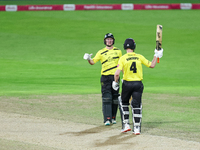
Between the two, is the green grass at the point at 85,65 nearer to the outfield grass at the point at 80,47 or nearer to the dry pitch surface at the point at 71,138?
the outfield grass at the point at 80,47

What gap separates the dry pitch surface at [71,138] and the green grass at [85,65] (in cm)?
64

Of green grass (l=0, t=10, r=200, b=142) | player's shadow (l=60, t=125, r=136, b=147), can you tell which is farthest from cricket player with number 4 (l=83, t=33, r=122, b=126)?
player's shadow (l=60, t=125, r=136, b=147)

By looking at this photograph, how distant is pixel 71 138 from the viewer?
8680mm

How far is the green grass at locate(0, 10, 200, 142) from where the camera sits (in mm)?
11663

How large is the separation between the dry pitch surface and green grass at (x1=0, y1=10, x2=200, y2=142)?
64 cm

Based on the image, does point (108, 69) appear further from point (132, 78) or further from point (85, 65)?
point (85, 65)

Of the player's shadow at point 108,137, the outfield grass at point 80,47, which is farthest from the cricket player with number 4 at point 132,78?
the outfield grass at point 80,47

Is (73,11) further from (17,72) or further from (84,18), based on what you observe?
(17,72)

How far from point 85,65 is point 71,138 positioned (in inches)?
633

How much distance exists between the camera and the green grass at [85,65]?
1166 centimetres

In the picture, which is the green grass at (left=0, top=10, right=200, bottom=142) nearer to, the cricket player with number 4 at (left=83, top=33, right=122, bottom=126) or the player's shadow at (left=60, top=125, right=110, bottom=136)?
the cricket player with number 4 at (left=83, top=33, right=122, bottom=126)

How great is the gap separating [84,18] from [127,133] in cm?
2896

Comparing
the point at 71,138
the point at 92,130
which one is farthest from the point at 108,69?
the point at 71,138

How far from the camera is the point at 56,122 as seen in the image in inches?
404
